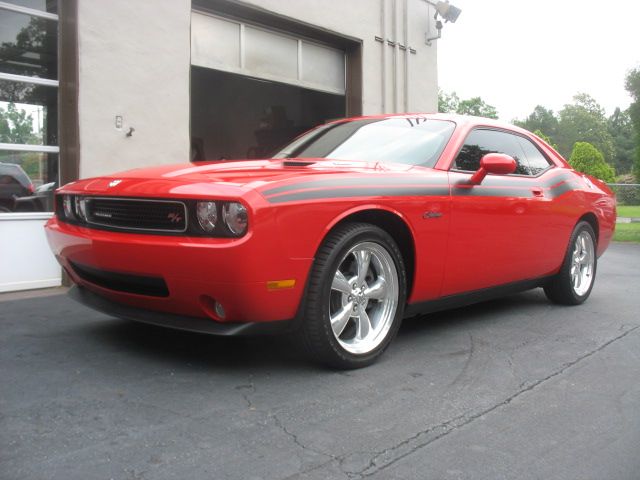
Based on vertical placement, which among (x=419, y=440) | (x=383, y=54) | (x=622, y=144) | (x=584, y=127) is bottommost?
(x=419, y=440)

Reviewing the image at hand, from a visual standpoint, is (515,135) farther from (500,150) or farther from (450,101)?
(450,101)

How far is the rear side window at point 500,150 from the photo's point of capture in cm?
416

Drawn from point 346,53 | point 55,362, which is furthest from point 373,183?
point 346,53

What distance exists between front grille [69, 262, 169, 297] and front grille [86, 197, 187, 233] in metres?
0.23

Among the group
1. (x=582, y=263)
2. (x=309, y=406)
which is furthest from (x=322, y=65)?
(x=309, y=406)

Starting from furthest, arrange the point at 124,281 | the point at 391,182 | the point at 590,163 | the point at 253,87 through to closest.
Result: the point at 590,163 → the point at 253,87 → the point at 391,182 → the point at 124,281

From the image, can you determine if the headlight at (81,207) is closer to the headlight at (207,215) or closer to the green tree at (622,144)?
the headlight at (207,215)

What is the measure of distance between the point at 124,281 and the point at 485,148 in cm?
261

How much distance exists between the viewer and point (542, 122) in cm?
10700

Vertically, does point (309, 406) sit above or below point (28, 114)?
below

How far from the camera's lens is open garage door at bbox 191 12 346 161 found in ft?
26.6

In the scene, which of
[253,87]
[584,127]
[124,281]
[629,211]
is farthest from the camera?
[584,127]

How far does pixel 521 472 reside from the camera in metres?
2.16

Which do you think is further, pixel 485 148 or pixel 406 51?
Result: pixel 406 51
